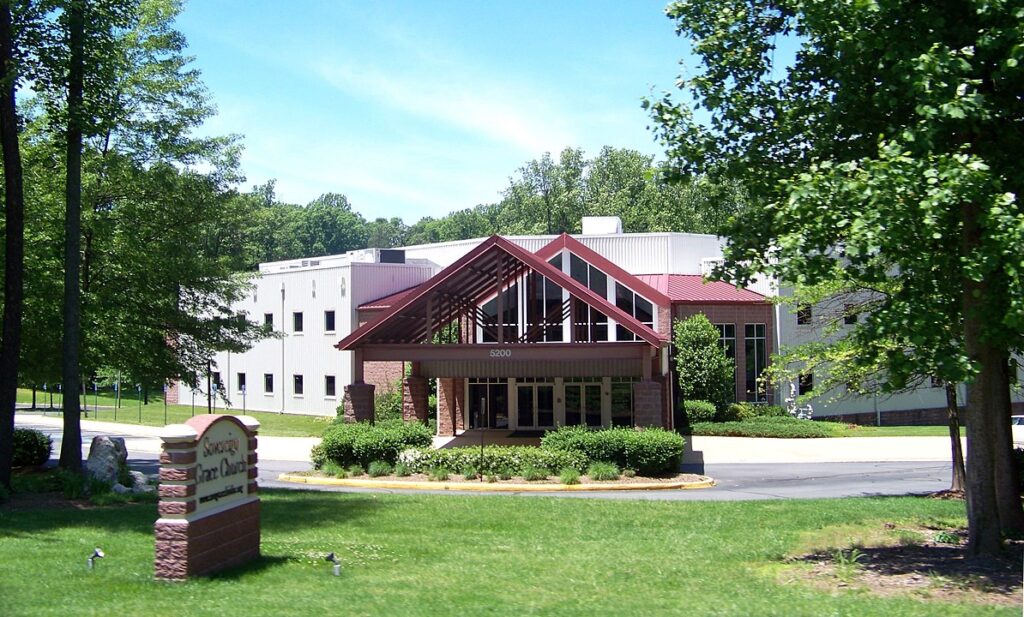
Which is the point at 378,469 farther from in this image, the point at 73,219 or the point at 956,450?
the point at 956,450

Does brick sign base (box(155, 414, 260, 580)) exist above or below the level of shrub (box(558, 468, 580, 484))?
above

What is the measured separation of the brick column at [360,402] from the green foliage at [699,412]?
50.8 ft

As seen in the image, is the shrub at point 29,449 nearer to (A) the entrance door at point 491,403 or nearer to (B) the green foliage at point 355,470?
(B) the green foliage at point 355,470

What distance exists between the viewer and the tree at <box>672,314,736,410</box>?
38438 millimetres

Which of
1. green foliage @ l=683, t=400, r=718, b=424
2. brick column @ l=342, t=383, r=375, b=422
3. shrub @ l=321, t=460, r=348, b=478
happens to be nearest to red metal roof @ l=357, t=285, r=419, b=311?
green foliage @ l=683, t=400, r=718, b=424

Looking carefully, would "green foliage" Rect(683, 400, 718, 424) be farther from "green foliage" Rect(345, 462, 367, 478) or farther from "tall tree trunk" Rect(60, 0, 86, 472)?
"tall tree trunk" Rect(60, 0, 86, 472)

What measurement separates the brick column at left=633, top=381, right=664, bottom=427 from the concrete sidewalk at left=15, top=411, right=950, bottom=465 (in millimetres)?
3091

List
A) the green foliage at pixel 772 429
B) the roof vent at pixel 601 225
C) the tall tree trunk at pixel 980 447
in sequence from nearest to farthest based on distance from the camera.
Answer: the tall tree trunk at pixel 980 447, the green foliage at pixel 772 429, the roof vent at pixel 601 225

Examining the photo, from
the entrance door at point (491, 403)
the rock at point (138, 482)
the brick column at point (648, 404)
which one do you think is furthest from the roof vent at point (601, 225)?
the rock at point (138, 482)

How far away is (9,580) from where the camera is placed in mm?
9297

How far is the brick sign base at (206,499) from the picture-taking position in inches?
367

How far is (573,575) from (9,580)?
18.0 feet

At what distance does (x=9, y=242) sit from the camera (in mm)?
16297

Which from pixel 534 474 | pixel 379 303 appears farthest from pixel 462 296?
pixel 379 303
